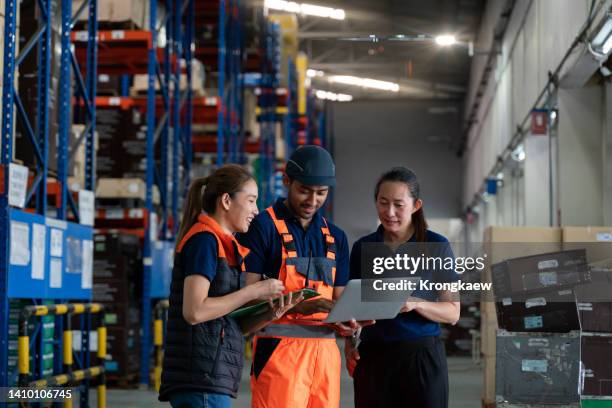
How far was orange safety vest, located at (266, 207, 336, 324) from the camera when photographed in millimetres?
3320

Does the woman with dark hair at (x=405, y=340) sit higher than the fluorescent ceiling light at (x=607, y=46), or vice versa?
the fluorescent ceiling light at (x=607, y=46)

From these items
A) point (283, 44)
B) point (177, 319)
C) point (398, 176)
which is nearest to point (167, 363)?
point (177, 319)

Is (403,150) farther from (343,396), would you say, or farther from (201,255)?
(201,255)

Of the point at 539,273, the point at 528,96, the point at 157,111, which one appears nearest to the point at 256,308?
the point at 539,273

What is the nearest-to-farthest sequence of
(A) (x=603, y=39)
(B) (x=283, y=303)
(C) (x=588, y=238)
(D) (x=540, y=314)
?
1. (B) (x=283, y=303)
2. (D) (x=540, y=314)
3. (C) (x=588, y=238)
4. (A) (x=603, y=39)

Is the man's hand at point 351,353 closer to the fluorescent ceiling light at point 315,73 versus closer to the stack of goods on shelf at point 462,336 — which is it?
the stack of goods on shelf at point 462,336

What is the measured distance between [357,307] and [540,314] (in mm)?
4800

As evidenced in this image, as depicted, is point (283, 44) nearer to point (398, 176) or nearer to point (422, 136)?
point (422, 136)

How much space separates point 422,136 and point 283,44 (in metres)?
13.9

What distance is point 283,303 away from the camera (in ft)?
10.3

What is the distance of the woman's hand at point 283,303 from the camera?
316 cm

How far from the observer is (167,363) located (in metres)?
3.25

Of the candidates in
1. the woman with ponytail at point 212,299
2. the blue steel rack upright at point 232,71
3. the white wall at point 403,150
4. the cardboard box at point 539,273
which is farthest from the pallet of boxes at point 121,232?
the white wall at point 403,150

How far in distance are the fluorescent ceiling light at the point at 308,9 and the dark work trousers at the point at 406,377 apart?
22223 millimetres
